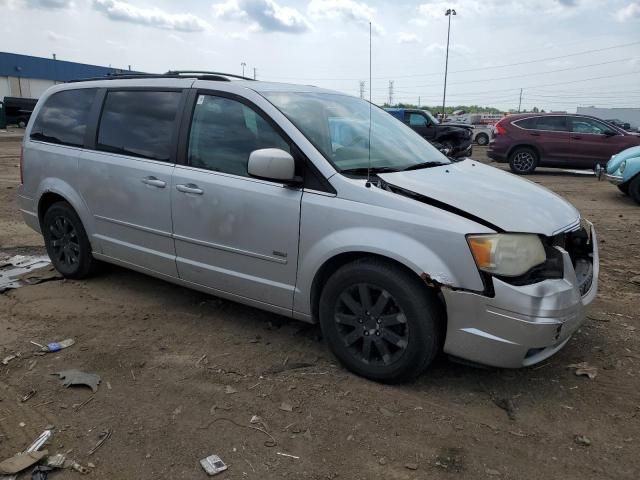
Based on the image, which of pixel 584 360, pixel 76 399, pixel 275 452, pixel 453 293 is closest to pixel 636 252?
pixel 584 360

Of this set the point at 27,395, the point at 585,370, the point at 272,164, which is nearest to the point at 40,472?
the point at 27,395

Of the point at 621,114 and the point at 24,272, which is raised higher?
the point at 621,114

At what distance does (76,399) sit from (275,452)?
1.25 m

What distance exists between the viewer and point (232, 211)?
3605mm

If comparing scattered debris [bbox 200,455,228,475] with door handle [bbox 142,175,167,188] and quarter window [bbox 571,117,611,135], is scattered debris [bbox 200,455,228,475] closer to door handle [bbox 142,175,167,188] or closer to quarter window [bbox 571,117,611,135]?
door handle [bbox 142,175,167,188]

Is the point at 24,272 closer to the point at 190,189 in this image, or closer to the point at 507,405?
the point at 190,189

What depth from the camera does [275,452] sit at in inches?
104

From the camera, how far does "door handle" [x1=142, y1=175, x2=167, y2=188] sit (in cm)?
396

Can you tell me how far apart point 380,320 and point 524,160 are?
41.3 ft

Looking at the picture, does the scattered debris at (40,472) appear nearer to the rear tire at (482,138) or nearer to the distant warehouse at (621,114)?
the rear tire at (482,138)

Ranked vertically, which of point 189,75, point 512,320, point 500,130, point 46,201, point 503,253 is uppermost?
point 189,75

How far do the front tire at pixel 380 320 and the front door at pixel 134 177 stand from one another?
147 centimetres

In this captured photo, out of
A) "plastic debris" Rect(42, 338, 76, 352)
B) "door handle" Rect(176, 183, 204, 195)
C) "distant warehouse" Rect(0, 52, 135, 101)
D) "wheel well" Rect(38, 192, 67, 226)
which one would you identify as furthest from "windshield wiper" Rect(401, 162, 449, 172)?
"distant warehouse" Rect(0, 52, 135, 101)

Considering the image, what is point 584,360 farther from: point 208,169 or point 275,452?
point 208,169
